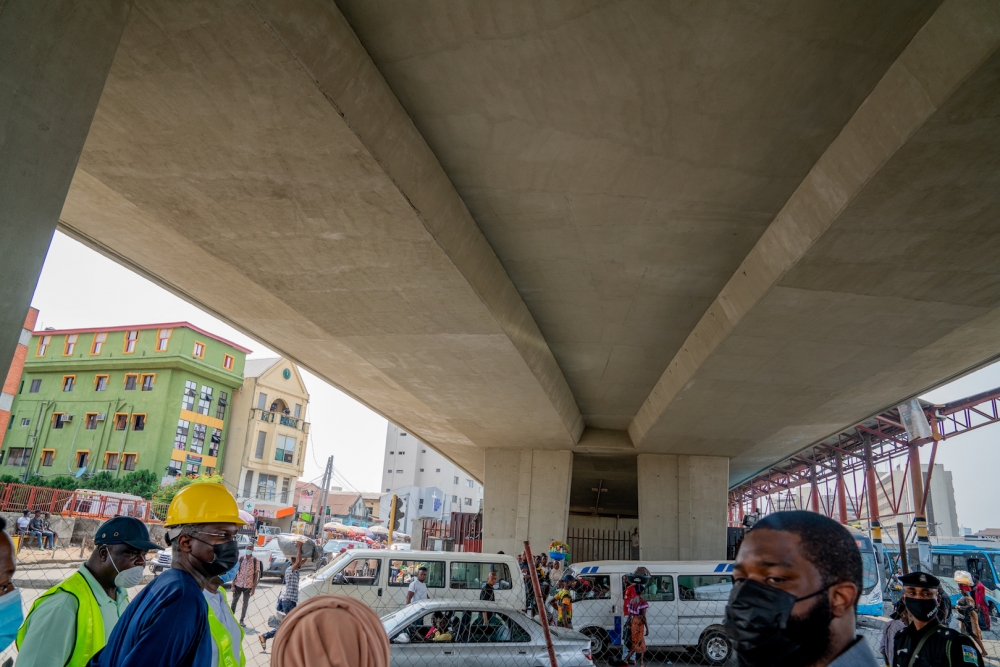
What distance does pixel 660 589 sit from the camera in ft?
Answer: 44.4

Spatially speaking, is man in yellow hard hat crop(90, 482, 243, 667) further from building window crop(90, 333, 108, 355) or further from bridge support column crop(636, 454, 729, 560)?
building window crop(90, 333, 108, 355)

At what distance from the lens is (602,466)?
29.2 m

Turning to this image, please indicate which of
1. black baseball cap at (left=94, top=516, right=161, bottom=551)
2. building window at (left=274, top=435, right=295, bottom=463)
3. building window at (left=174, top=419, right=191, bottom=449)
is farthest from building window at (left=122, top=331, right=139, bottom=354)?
black baseball cap at (left=94, top=516, right=161, bottom=551)

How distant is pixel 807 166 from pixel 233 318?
10.4 meters

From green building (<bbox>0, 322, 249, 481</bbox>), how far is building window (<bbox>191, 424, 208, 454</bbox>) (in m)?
0.08

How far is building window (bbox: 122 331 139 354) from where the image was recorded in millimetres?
54812

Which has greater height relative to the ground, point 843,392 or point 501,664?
point 843,392

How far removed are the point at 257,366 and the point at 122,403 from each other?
41.6ft

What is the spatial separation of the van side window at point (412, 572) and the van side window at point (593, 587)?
3.04 m

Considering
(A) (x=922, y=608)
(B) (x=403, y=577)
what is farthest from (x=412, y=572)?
(A) (x=922, y=608)

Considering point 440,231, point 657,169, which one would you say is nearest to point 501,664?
point 440,231

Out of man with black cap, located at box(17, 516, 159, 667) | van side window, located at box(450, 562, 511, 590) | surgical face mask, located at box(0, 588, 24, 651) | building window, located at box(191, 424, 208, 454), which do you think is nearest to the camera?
man with black cap, located at box(17, 516, 159, 667)

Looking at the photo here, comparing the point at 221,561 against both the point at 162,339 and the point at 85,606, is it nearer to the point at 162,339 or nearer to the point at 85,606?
the point at 85,606

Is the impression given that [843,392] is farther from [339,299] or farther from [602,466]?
[602,466]
